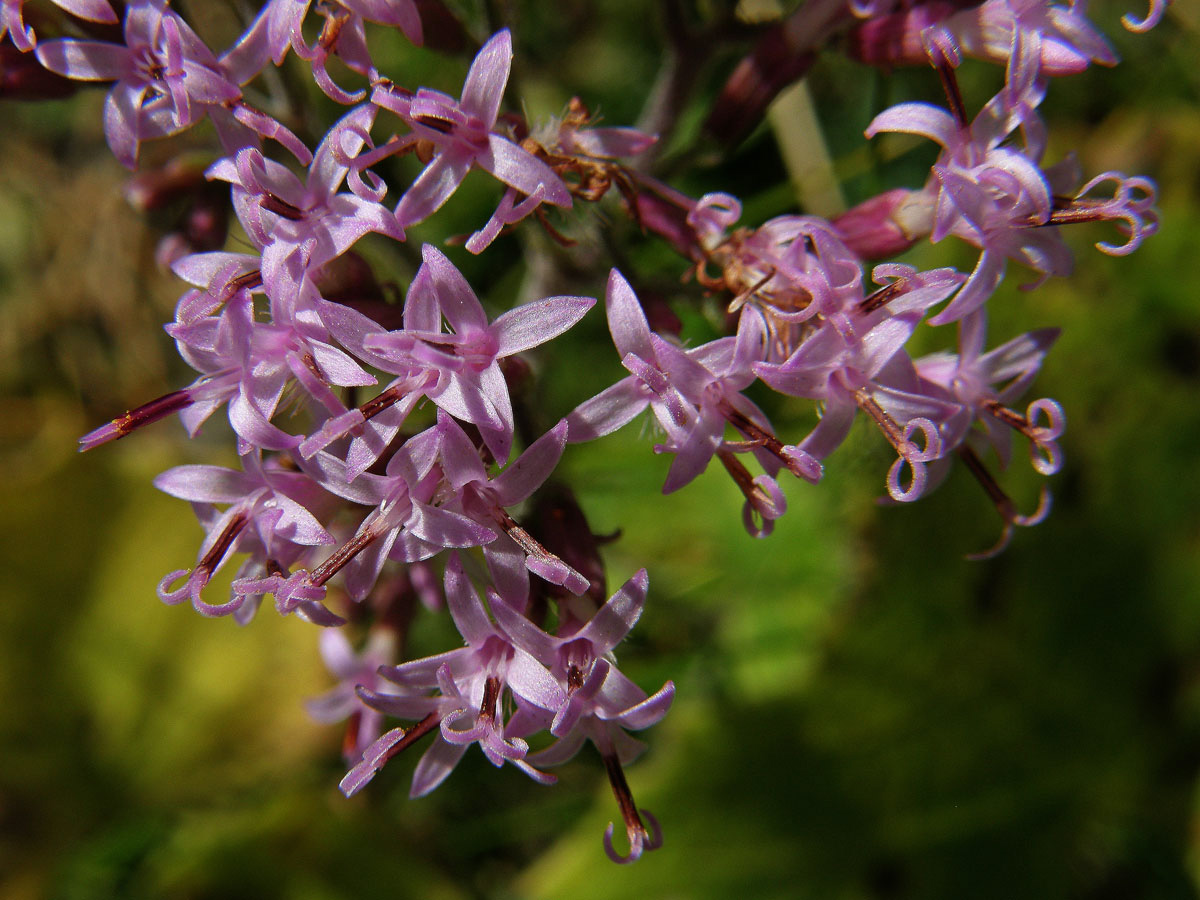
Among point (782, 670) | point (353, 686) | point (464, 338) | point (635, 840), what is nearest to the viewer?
point (464, 338)

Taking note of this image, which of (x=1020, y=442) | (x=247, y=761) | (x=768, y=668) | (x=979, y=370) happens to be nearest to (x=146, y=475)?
(x=247, y=761)

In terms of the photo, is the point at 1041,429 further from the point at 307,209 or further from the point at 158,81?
the point at 158,81

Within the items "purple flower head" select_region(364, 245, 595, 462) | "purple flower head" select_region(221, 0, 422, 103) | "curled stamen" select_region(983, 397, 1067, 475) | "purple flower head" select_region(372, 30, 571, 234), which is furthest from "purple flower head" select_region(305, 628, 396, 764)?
"curled stamen" select_region(983, 397, 1067, 475)

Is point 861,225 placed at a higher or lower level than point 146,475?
higher

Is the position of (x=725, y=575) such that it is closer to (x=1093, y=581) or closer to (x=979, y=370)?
(x=1093, y=581)

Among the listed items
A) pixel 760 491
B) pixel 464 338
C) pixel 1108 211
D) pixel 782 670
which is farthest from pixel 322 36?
pixel 782 670

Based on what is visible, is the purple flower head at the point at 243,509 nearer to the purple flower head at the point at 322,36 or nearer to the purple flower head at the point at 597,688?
the purple flower head at the point at 597,688

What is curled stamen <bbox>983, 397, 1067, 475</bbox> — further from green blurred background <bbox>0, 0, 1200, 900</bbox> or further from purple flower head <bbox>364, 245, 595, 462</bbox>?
green blurred background <bbox>0, 0, 1200, 900</bbox>
